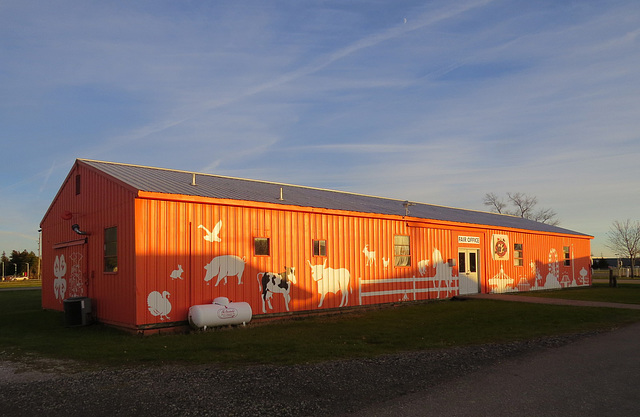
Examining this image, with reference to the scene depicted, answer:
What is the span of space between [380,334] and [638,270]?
55527 millimetres

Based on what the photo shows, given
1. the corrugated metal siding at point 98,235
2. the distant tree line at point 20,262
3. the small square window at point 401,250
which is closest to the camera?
the corrugated metal siding at point 98,235

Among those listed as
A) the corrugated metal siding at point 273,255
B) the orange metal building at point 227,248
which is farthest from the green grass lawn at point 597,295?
the corrugated metal siding at point 273,255

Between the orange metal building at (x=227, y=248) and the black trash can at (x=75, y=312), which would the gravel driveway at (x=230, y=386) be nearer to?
the orange metal building at (x=227, y=248)

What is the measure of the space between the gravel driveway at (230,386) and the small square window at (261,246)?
6.25 meters

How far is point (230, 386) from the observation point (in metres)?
6.84

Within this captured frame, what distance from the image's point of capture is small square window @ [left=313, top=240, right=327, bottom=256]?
15922mm

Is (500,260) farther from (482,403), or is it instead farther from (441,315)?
(482,403)

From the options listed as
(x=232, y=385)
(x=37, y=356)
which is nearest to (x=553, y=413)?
(x=232, y=385)

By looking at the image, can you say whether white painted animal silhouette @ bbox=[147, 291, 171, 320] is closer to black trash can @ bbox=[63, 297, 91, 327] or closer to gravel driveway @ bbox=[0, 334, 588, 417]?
black trash can @ bbox=[63, 297, 91, 327]

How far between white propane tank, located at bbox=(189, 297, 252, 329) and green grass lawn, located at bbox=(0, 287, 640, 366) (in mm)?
228

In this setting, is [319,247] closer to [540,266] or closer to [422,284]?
[422,284]

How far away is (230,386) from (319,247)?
9379 mm

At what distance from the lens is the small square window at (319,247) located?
15922 mm

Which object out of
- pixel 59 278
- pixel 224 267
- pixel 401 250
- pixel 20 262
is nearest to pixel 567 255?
pixel 401 250
